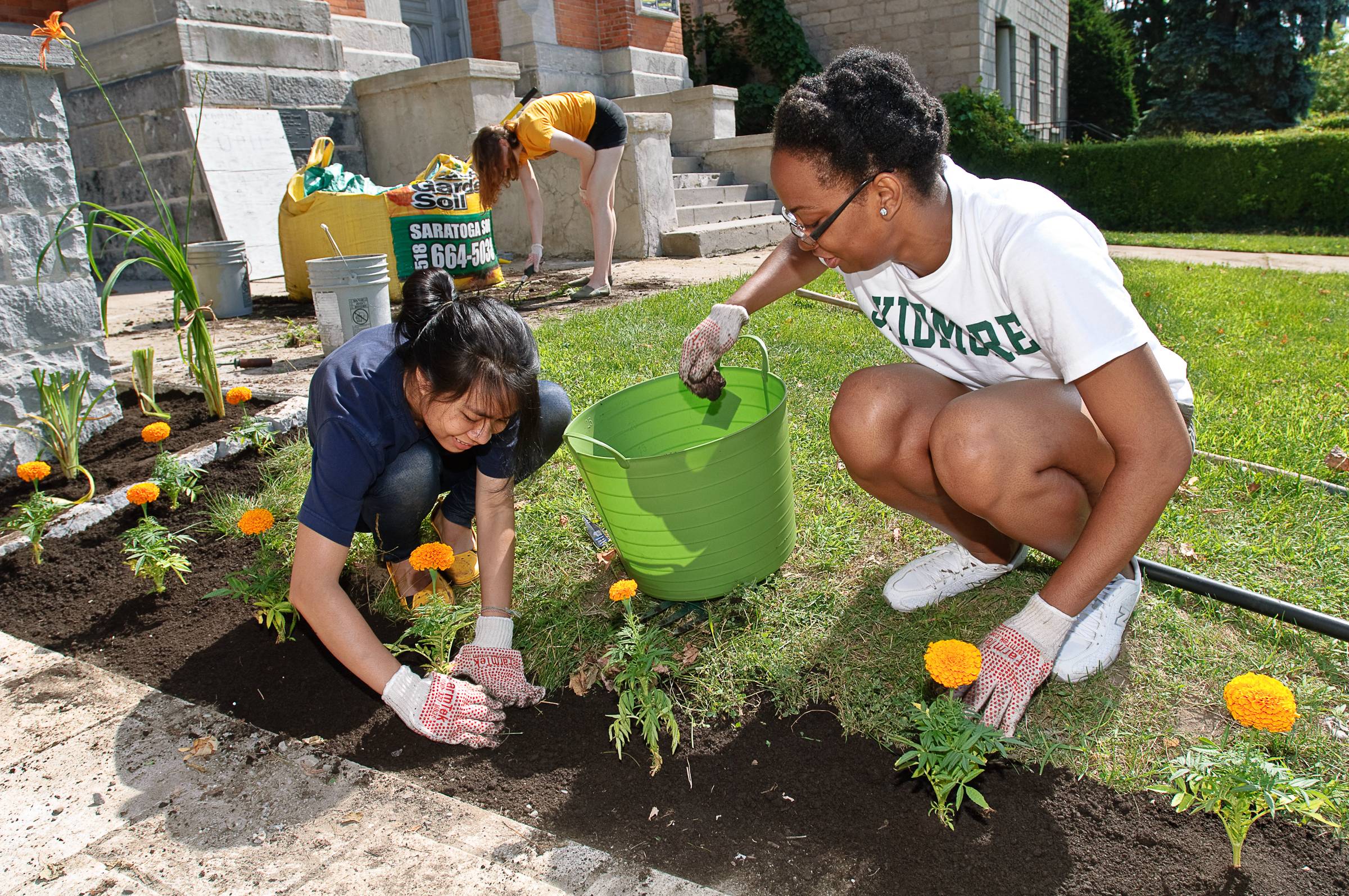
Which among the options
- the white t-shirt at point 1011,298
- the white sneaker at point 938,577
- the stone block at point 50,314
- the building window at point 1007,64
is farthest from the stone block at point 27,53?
the building window at point 1007,64

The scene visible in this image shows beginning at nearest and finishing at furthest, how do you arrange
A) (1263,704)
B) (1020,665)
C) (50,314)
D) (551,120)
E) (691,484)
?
(1263,704)
(1020,665)
(691,484)
(50,314)
(551,120)

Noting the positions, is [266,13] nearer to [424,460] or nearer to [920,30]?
[424,460]

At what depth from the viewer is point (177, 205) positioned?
6598mm

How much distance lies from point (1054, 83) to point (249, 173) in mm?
18359

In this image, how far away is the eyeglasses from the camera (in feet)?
5.11

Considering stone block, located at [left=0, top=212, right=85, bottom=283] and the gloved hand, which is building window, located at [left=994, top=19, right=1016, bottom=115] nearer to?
the gloved hand

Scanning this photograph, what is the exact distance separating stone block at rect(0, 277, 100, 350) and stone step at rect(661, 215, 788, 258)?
4.70 m

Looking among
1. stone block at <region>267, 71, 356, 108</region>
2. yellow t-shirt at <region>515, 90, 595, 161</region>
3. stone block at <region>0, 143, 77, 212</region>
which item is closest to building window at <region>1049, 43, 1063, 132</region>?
stone block at <region>267, 71, 356, 108</region>

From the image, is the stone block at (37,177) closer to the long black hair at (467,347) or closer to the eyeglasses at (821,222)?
the long black hair at (467,347)

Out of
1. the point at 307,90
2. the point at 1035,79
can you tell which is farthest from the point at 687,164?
the point at 1035,79

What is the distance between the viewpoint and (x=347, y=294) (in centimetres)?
383

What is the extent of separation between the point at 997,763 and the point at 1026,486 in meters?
0.51

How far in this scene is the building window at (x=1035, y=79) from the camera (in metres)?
17.7

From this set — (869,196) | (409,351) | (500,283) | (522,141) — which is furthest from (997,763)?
(500,283)
